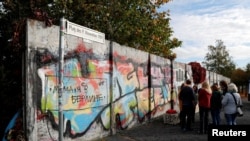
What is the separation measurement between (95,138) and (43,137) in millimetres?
2722

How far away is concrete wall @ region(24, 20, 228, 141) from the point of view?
8844mm

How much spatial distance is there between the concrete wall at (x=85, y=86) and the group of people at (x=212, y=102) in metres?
1.91

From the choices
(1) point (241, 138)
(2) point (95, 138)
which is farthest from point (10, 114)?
(1) point (241, 138)

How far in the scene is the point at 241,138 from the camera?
6863 mm

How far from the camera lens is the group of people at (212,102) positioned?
39.6 feet

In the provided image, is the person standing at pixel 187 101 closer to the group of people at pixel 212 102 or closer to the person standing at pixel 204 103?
the group of people at pixel 212 102

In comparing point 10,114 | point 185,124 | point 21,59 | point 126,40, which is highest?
point 126,40

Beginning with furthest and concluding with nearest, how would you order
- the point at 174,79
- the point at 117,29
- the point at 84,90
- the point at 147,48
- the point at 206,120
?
the point at 147,48
the point at 117,29
the point at 174,79
the point at 206,120
the point at 84,90

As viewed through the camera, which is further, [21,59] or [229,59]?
[229,59]

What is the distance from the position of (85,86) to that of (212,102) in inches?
174

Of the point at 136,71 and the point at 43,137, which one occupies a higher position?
the point at 136,71

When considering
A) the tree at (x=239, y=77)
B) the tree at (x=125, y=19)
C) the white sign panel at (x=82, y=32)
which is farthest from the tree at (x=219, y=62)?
the white sign panel at (x=82, y=32)

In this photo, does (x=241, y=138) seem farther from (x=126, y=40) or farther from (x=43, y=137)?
(x=126, y=40)

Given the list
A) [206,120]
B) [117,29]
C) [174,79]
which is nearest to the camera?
[206,120]
